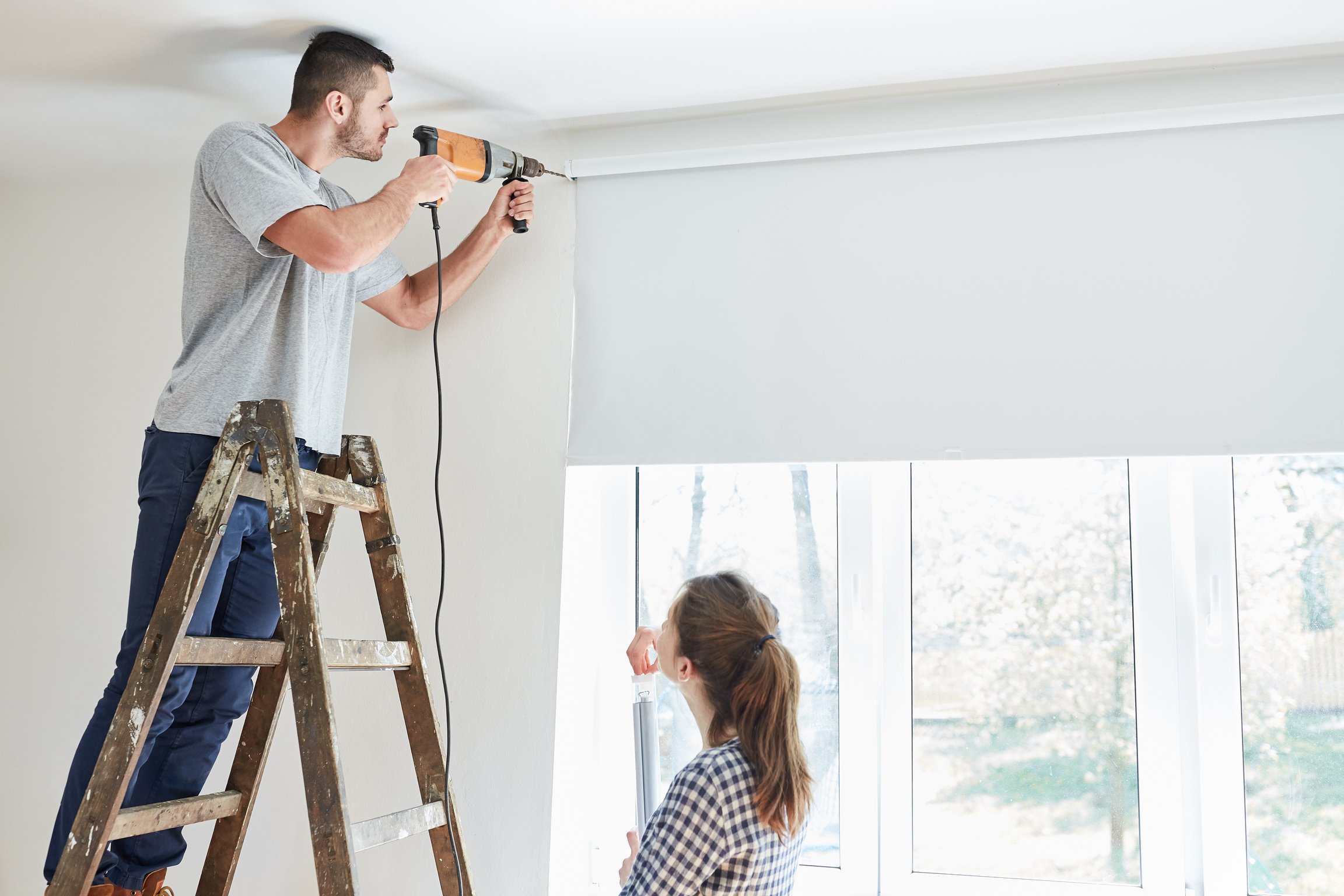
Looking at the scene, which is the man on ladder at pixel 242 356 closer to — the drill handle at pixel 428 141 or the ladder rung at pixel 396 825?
the drill handle at pixel 428 141

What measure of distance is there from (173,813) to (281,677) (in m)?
0.26

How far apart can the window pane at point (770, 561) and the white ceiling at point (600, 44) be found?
810 mm

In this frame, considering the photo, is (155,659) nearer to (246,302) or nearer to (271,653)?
(271,653)

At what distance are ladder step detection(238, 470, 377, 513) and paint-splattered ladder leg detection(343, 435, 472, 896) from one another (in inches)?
1.3

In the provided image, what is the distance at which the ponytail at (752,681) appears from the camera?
1.42m

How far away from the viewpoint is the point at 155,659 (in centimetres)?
142

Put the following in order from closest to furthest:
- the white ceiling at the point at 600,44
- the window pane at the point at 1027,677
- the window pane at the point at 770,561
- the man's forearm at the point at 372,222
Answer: the man's forearm at the point at 372,222
the white ceiling at the point at 600,44
the window pane at the point at 1027,677
the window pane at the point at 770,561

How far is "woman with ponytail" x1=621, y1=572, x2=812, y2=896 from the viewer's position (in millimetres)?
1388

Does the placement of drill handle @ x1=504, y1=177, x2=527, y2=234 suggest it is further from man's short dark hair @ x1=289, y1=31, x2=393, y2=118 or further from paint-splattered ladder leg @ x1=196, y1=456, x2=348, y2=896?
paint-splattered ladder leg @ x1=196, y1=456, x2=348, y2=896

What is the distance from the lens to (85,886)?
4.50 ft

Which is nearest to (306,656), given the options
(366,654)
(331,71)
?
(366,654)

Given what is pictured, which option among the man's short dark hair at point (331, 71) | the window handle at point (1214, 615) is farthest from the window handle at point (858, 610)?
the man's short dark hair at point (331, 71)

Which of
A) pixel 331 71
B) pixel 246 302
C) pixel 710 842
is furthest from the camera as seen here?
pixel 331 71

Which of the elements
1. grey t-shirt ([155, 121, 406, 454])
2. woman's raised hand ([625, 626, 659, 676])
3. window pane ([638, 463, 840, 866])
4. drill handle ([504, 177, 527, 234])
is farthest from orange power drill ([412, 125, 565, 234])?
woman's raised hand ([625, 626, 659, 676])
